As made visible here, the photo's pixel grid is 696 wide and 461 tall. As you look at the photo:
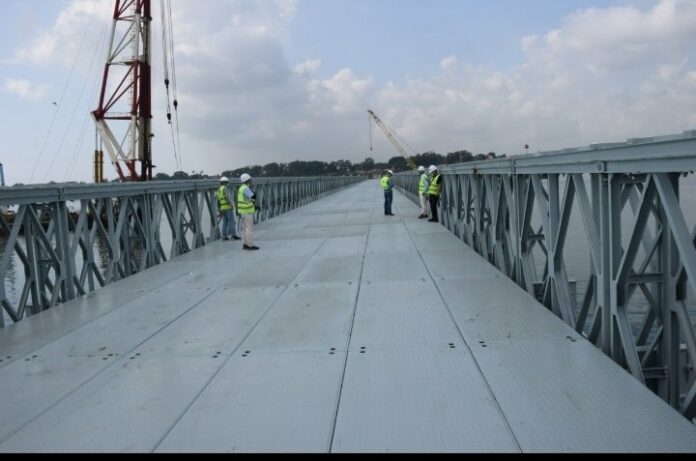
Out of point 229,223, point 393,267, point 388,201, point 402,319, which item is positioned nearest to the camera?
point 402,319

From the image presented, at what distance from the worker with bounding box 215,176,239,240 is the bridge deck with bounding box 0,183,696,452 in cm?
634

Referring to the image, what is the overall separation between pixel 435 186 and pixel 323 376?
1252cm

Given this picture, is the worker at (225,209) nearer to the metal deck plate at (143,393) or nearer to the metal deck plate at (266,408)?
the metal deck plate at (143,393)

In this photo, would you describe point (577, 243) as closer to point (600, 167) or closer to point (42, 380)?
point (600, 167)

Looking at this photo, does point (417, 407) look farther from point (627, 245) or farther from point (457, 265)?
point (457, 265)

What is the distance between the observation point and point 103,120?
117 ft

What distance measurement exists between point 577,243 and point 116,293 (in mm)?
19222

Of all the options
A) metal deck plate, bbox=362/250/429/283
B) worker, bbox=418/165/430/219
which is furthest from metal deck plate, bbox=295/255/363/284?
worker, bbox=418/165/430/219

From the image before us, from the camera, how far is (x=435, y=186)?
16500 millimetres

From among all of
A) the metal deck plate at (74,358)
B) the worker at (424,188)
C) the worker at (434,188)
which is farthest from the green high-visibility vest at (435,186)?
the metal deck plate at (74,358)

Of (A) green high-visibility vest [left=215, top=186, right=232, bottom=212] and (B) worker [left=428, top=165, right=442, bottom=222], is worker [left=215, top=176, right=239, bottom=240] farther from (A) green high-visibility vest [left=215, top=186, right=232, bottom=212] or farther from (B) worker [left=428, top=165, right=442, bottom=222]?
(B) worker [left=428, top=165, right=442, bottom=222]

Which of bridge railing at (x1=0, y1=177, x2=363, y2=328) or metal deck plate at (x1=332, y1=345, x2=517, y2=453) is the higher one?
bridge railing at (x1=0, y1=177, x2=363, y2=328)

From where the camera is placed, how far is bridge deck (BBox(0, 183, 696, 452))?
3508 mm

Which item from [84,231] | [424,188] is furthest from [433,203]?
[84,231]
